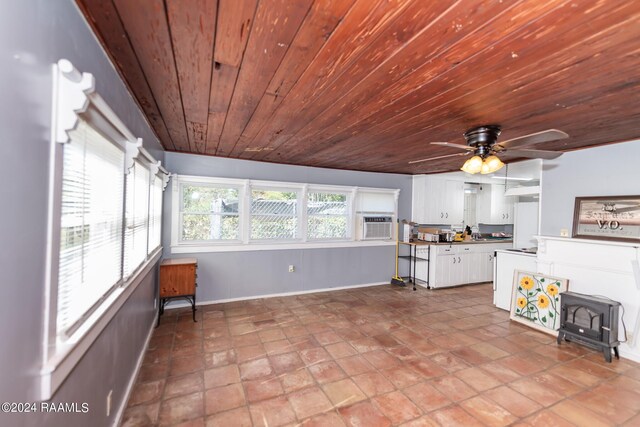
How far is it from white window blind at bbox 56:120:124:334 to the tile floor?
45.8 inches

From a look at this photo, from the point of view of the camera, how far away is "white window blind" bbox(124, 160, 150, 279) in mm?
2039

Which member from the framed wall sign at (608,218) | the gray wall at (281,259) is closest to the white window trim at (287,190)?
the gray wall at (281,259)

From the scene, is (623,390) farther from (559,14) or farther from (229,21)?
(229,21)

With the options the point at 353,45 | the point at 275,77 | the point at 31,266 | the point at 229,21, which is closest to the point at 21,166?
the point at 31,266

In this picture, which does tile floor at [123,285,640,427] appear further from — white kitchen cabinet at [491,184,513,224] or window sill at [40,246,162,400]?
white kitchen cabinet at [491,184,513,224]

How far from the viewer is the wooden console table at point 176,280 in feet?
11.4

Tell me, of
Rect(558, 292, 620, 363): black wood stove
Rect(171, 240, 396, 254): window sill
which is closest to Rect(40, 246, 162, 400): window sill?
Rect(171, 240, 396, 254): window sill

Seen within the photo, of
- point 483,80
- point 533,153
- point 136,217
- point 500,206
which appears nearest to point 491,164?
point 533,153

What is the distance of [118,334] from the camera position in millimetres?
1848

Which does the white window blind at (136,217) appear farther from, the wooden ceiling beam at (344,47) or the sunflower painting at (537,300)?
the sunflower painting at (537,300)

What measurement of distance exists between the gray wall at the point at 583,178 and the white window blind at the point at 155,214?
4.93 m

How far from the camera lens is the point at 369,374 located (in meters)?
2.48

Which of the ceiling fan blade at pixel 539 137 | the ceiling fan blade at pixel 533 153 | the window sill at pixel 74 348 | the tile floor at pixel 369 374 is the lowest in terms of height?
the tile floor at pixel 369 374

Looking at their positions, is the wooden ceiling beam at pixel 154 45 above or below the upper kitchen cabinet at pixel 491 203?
above
